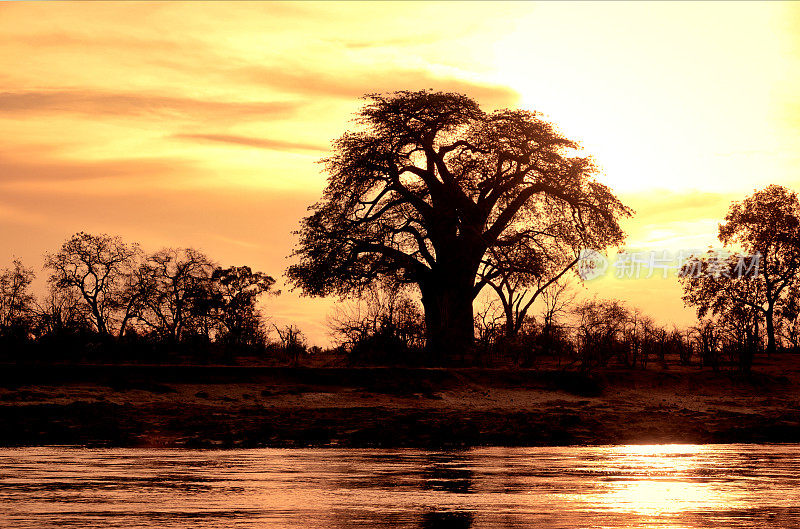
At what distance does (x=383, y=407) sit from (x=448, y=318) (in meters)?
12.2

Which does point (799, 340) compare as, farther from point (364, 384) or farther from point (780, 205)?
point (364, 384)

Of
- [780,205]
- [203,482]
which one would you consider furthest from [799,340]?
[203,482]

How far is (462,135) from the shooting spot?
3578 centimetres

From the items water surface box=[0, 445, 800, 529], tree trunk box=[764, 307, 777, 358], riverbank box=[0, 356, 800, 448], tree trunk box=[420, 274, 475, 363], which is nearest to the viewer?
water surface box=[0, 445, 800, 529]

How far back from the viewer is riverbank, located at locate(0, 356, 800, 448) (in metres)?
16.0

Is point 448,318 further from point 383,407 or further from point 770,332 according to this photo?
point 770,332

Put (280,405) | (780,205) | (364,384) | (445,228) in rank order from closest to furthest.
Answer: (280,405) < (364,384) < (445,228) < (780,205)

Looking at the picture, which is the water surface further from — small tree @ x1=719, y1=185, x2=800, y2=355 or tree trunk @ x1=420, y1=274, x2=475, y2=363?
small tree @ x1=719, y1=185, x2=800, y2=355

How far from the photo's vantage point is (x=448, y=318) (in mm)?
31359

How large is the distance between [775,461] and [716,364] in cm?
1464

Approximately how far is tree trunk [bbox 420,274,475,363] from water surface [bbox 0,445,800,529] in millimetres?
15291

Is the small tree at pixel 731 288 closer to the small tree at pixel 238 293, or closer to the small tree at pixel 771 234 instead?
the small tree at pixel 771 234

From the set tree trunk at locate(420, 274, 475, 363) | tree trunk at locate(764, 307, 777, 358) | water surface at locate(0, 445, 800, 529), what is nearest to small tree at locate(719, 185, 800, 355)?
tree trunk at locate(764, 307, 777, 358)

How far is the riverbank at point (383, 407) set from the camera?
16000 mm
